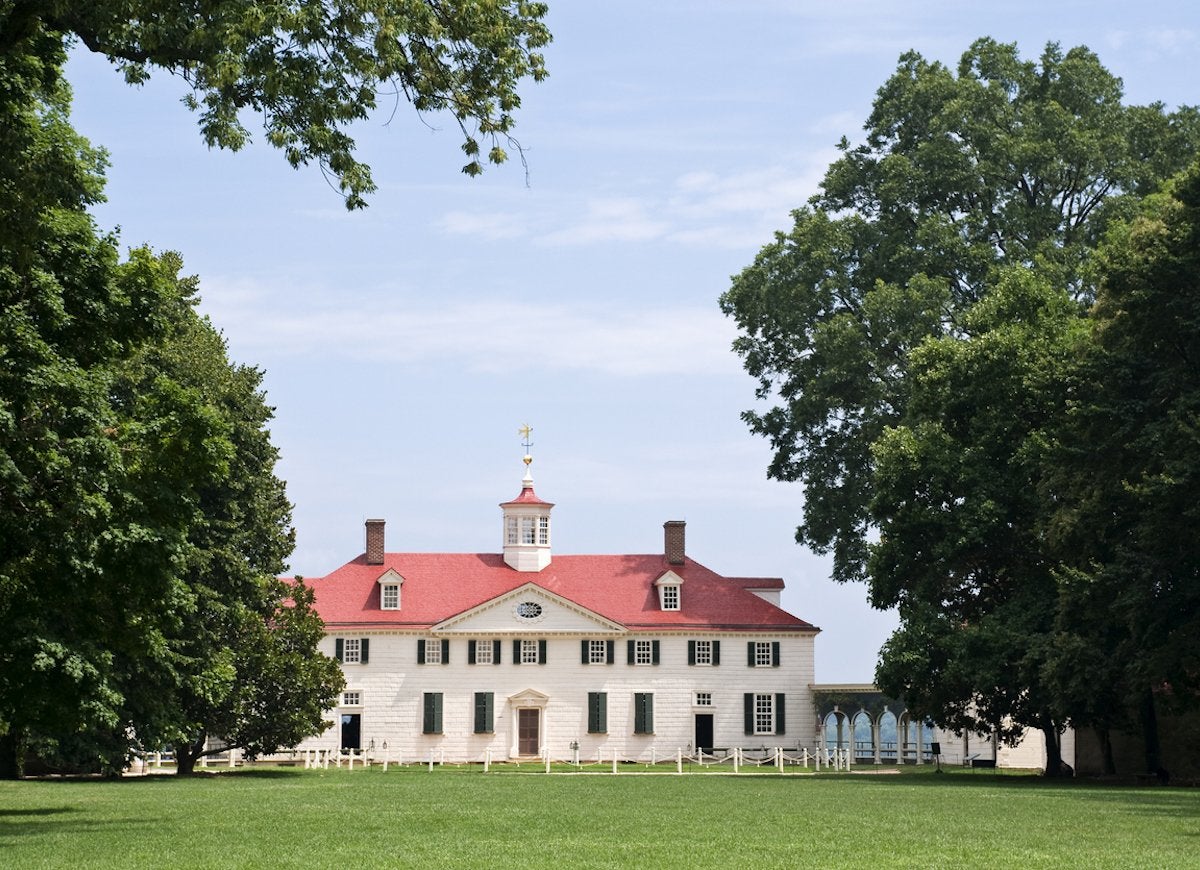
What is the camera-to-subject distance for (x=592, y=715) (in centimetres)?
7156

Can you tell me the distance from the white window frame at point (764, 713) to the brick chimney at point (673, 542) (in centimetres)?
699

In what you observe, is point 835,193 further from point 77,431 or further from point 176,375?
point 77,431

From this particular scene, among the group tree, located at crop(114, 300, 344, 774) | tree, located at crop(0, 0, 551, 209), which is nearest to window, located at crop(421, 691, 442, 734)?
tree, located at crop(114, 300, 344, 774)

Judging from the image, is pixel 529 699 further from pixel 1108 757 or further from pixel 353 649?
pixel 1108 757

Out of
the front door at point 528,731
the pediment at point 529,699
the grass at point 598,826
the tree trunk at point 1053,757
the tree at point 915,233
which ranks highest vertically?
the tree at point 915,233

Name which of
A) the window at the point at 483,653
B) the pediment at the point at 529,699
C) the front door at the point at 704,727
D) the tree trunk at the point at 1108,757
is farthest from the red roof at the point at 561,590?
the tree trunk at the point at 1108,757

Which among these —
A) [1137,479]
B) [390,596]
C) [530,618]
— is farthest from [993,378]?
[390,596]

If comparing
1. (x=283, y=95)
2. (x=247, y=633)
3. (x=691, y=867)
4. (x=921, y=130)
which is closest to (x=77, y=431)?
(x=283, y=95)

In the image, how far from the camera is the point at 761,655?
72312 mm

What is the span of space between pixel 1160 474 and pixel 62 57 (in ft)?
78.1

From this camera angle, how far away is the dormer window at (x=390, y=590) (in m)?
72.2

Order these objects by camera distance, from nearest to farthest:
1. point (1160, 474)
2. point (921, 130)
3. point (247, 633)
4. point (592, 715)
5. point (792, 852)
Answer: point (792, 852) → point (1160, 474) → point (247, 633) → point (921, 130) → point (592, 715)

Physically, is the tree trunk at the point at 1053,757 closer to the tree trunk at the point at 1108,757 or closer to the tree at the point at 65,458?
the tree trunk at the point at 1108,757

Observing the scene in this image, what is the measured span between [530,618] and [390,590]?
5.94 m
